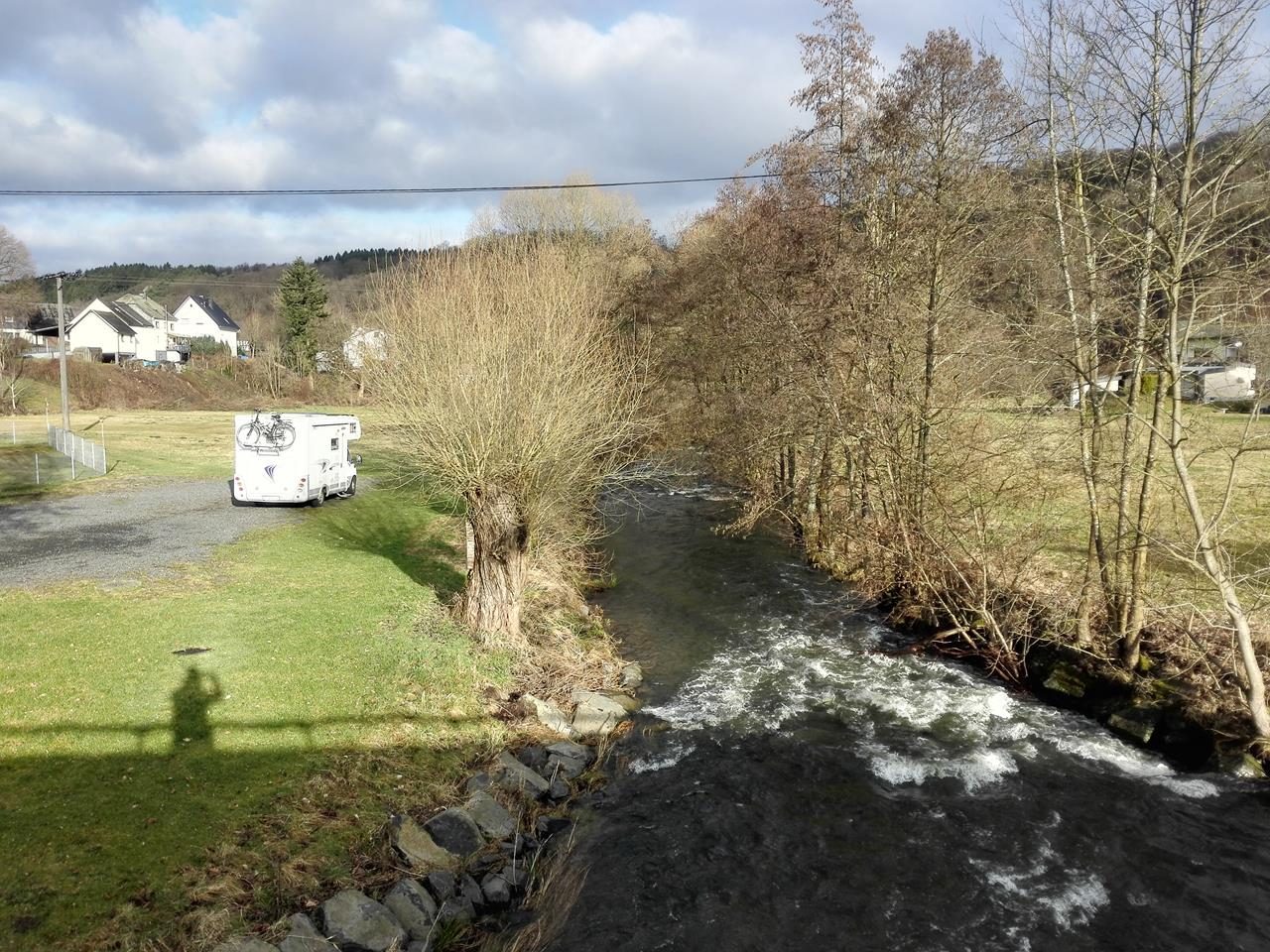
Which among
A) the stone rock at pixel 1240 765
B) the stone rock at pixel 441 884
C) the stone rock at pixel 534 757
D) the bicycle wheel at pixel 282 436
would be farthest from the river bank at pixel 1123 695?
the bicycle wheel at pixel 282 436

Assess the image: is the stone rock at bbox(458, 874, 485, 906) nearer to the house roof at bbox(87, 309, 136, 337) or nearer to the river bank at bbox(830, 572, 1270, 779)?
the river bank at bbox(830, 572, 1270, 779)

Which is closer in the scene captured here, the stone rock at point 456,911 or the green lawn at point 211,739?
the green lawn at point 211,739

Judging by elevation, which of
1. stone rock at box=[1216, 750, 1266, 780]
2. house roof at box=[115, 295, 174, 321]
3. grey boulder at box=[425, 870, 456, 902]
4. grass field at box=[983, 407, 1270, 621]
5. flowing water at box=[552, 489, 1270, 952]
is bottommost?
flowing water at box=[552, 489, 1270, 952]

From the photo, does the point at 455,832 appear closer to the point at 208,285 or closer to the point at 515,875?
the point at 515,875

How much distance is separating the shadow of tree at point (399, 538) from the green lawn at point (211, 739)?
1022mm

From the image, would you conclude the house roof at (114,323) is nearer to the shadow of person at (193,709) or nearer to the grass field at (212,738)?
the grass field at (212,738)

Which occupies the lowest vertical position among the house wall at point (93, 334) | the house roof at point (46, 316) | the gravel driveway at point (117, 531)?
the gravel driveway at point (117, 531)

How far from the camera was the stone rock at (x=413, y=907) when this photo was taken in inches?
250

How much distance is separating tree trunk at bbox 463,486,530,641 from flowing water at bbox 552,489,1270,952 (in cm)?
248

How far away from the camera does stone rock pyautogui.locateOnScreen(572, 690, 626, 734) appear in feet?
34.0

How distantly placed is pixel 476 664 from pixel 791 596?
724 centimetres

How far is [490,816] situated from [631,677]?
4.34m

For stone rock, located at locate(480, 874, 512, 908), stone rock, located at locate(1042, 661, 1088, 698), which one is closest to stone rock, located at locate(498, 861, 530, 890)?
stone rock, located at locate(480, 874, 512, 908)

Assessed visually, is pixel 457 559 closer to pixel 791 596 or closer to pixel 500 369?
pixel 500 369
